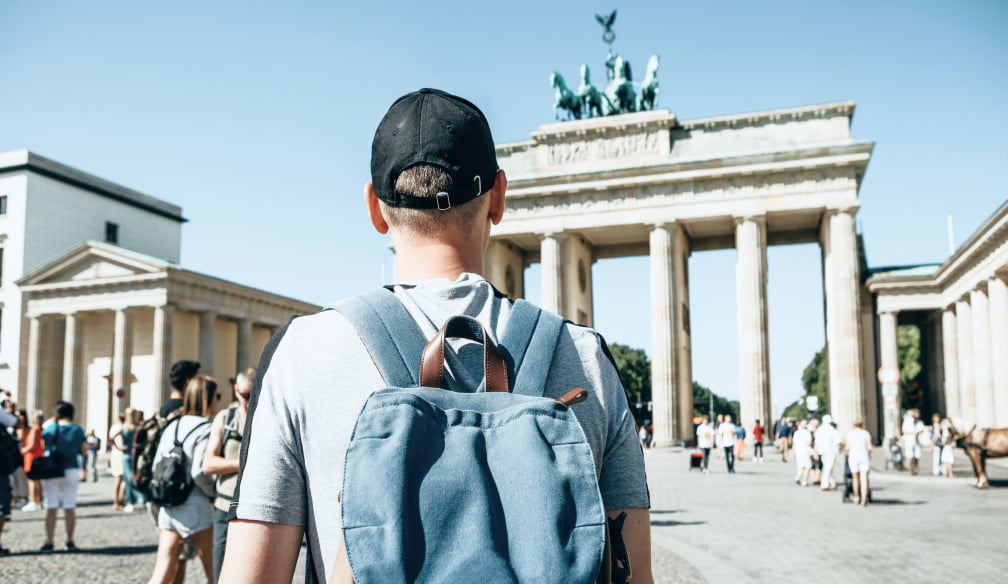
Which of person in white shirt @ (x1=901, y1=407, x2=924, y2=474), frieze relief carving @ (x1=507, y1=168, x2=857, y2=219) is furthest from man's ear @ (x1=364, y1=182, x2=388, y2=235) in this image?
frieze relief carving @ (x1=507, y1=168, x2=857, y2=219)

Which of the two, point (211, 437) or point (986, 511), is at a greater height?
point (211, 437)

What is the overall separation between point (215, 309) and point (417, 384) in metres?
54.8

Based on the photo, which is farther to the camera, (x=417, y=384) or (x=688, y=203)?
(x=688, y=203)

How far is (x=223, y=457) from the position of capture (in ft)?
20.7

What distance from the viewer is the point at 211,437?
6.38m

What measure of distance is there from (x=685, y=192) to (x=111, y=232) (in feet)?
133

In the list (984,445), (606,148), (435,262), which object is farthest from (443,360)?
(606,148)

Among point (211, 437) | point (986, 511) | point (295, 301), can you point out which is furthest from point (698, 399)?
point (211, 437)

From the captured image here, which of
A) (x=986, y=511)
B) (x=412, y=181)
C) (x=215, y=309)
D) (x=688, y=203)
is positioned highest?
(x=688, y=203)

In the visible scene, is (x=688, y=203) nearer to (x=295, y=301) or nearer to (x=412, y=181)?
(x=295, y=301)

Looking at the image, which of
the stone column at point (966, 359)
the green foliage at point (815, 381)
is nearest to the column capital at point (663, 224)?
the stone column at point (966, 359)

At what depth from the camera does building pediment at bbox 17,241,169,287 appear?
165 feet

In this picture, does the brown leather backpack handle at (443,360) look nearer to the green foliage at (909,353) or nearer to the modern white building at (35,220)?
the modern white building at (35,220)

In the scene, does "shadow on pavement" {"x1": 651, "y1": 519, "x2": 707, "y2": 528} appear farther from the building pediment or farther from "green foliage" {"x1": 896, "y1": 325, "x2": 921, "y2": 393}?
"green foliage" {"x1": 896, "y1": 325, "x2": 921, "y2": 393}
